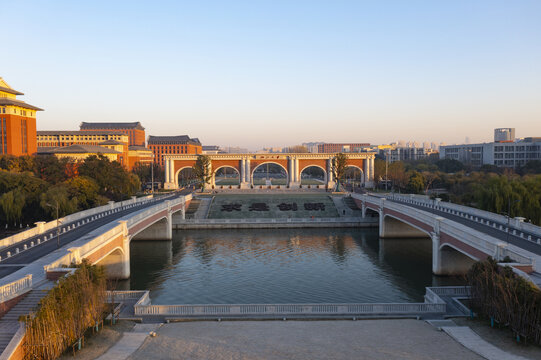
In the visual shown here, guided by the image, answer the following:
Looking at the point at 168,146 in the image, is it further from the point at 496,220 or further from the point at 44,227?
the point at 496,220

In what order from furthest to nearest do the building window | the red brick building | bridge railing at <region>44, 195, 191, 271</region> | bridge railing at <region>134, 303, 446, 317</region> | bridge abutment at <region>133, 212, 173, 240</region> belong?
the red brick building < the building window < bridge abutment at <region>133, 212, 173, 240</region> < bridge railing at <region>134, 303, 446, 317</region> < bridge railing at <region>44, 195, 191, 271</region>

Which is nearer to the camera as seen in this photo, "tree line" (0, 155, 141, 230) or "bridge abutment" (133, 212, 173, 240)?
"tree line" (0, 155, 141, 230)

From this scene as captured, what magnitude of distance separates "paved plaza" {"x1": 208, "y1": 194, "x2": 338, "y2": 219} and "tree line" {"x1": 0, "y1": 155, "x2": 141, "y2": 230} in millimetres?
17392

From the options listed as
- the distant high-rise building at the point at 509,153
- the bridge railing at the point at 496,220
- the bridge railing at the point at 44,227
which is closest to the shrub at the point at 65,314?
the bridge railing at the point at 44,227

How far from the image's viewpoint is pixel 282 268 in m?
41.6

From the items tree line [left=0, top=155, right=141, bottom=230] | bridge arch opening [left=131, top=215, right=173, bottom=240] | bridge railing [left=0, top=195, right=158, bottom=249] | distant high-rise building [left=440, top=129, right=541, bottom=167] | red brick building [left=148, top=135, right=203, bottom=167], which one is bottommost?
bridge arch opening [left=131, top=215, right=173, bottom=240]

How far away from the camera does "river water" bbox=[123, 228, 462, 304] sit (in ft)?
109

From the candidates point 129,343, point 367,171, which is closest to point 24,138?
point 367,171

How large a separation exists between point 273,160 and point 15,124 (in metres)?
57.1

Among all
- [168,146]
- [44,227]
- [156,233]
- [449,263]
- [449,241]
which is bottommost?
[156,233]

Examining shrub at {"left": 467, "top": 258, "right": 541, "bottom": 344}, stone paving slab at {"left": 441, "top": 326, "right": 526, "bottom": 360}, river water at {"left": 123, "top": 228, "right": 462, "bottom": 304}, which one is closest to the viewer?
stone paving slab at {"left": 441, "top": 326, "right": 526, "bottom": 360}

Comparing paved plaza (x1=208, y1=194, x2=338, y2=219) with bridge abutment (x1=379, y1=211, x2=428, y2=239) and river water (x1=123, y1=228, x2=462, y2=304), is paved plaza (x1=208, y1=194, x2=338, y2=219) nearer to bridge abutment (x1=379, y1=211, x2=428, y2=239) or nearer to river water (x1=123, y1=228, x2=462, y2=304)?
river water (x1=123, y1=228, x2=462, y2=304)

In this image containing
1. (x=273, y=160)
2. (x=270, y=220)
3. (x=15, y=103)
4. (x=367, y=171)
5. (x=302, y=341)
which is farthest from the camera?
(x=273, y=160)

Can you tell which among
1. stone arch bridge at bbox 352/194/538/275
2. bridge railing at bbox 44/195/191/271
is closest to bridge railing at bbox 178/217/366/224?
stone arch bridge at bbox 352/194/538/275
